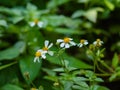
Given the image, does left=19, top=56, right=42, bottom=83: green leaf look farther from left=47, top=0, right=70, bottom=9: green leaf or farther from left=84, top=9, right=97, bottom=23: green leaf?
left=47, top=0, right=70, bottom=9: green leaf

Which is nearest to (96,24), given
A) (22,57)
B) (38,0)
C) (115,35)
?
(115,35)

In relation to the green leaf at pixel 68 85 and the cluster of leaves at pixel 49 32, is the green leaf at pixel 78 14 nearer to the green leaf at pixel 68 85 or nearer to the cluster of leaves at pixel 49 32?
the cluster of leaves at pixel 49 32

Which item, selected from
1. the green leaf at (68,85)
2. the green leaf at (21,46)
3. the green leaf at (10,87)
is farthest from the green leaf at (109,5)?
the green leaf at (68,85)

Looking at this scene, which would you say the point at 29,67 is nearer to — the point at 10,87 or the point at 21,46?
the point at 10,87

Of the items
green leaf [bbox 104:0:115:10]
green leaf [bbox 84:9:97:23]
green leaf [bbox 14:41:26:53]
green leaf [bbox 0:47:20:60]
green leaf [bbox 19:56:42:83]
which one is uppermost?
green leaf [bbox 104:0:115:10]

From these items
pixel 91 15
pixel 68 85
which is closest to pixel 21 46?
pixel 91 15

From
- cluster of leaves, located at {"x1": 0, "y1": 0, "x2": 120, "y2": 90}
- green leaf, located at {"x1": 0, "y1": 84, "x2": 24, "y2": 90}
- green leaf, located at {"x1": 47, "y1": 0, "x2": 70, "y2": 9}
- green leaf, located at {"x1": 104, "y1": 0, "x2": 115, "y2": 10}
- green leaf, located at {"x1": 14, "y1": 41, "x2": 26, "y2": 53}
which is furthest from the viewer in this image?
green leaf, located at {"x1": 47, "y1": 0, "x2": 70, "y2": 9}

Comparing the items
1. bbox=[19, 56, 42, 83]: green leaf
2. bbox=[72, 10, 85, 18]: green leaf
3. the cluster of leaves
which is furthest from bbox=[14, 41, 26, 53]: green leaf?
bbox=[72, 10, 85, 18]: green leaf

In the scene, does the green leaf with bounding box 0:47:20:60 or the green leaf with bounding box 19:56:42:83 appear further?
the green leaf with bounding box 0:47:20:60

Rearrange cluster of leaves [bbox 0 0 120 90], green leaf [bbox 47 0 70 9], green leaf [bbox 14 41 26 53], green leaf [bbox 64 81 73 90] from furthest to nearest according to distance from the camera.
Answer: green leaf [bbox 47 0 70 9] → green leaf [bbox 14 41 26 53] → cluster of leaves [bbox 0 0 120 90] → green leaf [bbox 64 81 73 90]
